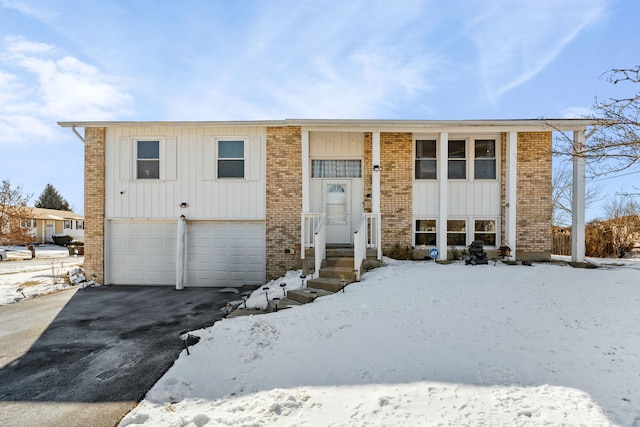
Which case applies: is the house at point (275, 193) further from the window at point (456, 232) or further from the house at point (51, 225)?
the house at point (51, 225)

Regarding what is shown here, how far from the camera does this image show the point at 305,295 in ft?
19.3

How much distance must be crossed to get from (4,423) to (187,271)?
6.45 m

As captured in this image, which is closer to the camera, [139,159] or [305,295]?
[305,295]

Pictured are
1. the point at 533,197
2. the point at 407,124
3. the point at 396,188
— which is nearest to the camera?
the point at 407,124

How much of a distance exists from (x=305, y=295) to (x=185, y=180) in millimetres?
5769

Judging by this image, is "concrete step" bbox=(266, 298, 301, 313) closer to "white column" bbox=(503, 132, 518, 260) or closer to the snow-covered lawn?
the snow-covered lawn

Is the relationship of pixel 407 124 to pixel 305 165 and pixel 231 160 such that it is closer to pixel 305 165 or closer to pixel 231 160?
pixel 305 165

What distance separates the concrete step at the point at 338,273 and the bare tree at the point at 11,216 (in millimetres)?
23213

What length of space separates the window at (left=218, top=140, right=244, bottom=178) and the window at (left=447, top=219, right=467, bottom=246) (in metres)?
6.55

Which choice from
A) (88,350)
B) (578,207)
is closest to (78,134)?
(88,350)

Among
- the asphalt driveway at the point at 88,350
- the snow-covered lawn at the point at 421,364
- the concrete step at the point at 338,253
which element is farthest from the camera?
the concrete step at the point at 338,253

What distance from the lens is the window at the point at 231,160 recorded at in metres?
9.38

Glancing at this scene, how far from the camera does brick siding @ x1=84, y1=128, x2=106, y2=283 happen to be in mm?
9414

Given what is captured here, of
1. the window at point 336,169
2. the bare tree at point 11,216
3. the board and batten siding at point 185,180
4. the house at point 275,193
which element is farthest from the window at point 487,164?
the bare tree at point 11,216
